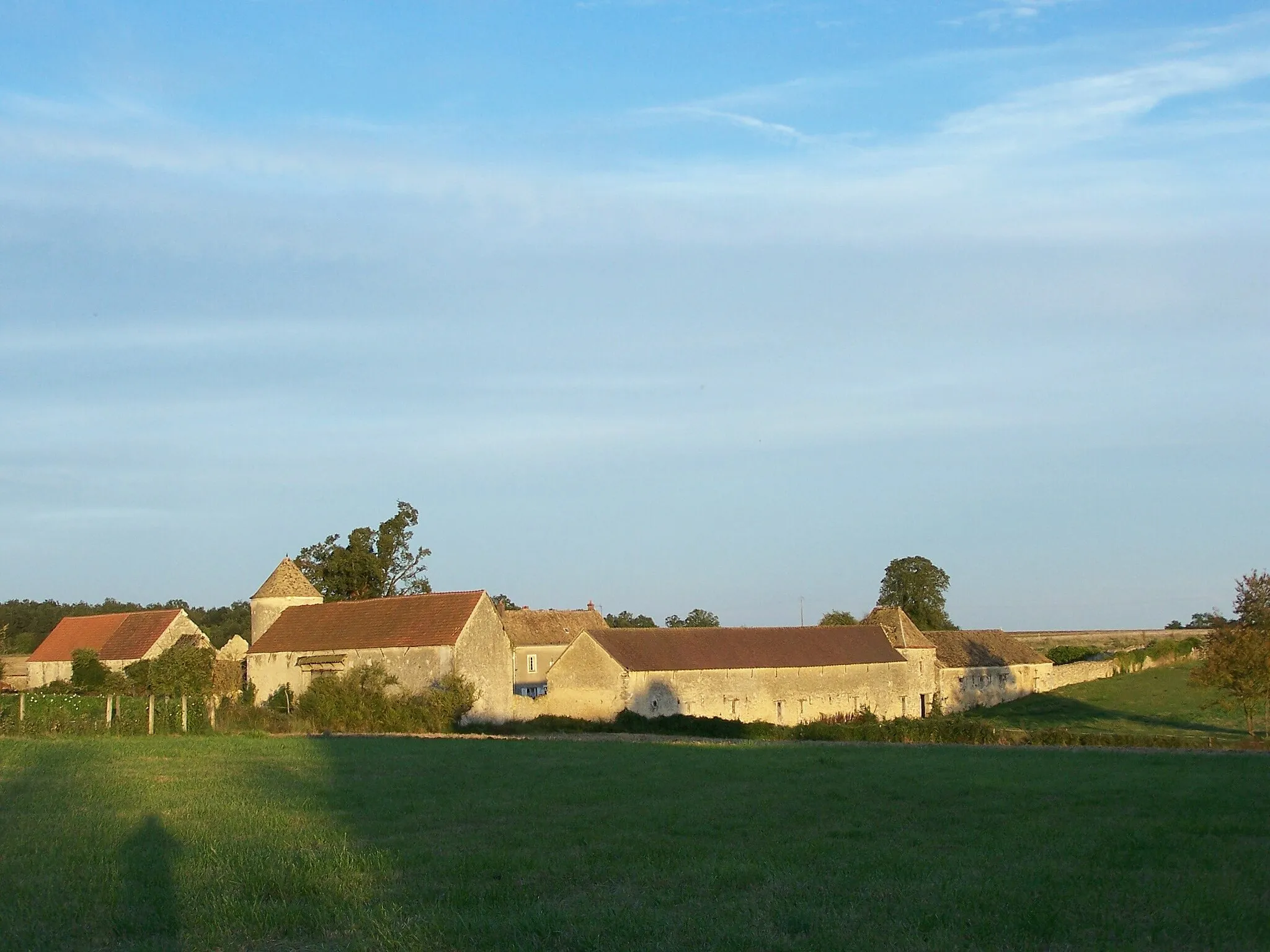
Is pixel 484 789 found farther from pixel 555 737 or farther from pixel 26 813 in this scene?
pixel 555 737

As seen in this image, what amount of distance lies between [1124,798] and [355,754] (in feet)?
55.1

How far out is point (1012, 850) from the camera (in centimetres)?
1195

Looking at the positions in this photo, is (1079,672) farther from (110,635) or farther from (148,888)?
(148,888)

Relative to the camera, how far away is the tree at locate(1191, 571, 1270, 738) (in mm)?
37750

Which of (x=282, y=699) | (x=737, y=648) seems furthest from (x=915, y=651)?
(x=282, y=699)

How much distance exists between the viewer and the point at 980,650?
2805 inches

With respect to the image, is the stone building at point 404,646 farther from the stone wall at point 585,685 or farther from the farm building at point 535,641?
the farm building at point 535,641

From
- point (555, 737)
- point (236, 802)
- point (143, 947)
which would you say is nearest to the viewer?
point (143, 947)

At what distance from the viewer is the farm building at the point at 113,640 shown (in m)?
64.1

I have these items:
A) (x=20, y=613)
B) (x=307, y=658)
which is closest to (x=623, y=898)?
(x=307, y=658)

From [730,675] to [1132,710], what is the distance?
20.7 m

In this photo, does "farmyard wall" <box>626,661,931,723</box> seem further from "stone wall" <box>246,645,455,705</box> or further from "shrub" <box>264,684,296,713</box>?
"shrub" <box>264,684,296,713</box>

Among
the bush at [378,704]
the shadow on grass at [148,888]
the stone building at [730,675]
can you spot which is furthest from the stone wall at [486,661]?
the shadow on grass at [148,888]

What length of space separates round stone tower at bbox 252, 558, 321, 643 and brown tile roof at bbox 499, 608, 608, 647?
36.6 ft
